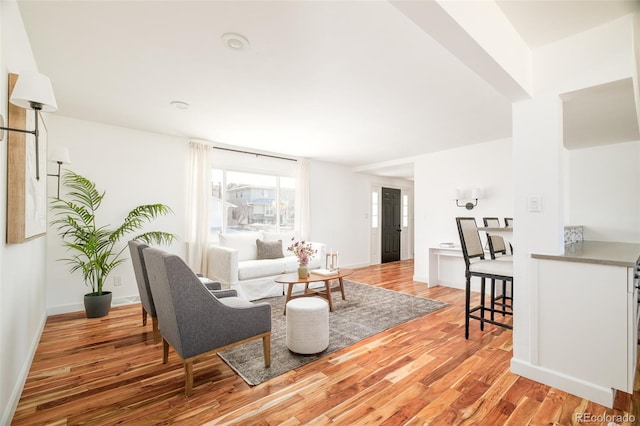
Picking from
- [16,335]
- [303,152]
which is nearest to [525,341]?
[16,335]

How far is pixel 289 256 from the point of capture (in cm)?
495

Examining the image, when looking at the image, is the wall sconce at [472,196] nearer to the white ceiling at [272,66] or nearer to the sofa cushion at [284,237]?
the white ceiling at [272,66]

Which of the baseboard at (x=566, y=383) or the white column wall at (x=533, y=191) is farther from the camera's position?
the white column wall at (x=533, y=191)

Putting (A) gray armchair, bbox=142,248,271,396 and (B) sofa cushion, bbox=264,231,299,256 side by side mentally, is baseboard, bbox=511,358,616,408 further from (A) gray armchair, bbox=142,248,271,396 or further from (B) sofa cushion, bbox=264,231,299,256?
(B) sofa cushion, bbox=264,231,299,256

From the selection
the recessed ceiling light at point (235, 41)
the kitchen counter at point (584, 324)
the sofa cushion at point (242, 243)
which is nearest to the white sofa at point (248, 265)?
the sofa cushion at point (242, 243)

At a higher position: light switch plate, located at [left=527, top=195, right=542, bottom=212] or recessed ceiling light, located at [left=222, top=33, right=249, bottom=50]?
recessed ceiling light, located at [left=222, top=33, right=249, bottom=50]

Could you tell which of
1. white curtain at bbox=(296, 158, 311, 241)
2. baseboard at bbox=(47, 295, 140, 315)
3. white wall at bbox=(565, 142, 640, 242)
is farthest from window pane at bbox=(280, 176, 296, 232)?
white wall at bbox=(565, 142, 640, 242)

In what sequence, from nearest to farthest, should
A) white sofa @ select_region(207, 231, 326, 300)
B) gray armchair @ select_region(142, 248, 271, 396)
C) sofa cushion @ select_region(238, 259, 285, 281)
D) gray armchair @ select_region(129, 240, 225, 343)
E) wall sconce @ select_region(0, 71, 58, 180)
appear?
wall sconce @ select_region(0, 71, 58, 180) < gray armchair @ select_region(142, 248, 271, 396) < gray armchair @ select_region(129, 240, 225, 343) < white sofa @ select_region(207, 231, 326, 300) < sofa cushion @ select_region(238, 259, 285, 281)

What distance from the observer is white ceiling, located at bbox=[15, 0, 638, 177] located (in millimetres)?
1726

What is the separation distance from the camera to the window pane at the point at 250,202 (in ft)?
16.5

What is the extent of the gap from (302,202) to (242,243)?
162 centimetres

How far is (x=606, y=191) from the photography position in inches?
142

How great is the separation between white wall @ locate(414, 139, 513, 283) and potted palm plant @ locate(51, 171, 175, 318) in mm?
4454

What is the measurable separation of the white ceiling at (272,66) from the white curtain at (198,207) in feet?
1.68
